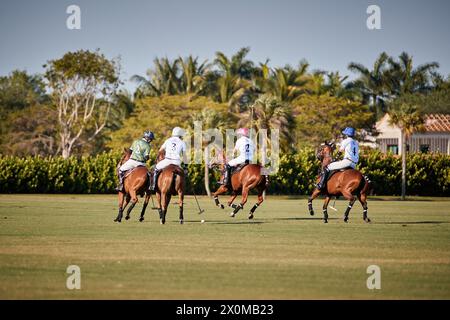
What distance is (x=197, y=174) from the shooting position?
190 ft

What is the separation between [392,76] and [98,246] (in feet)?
269

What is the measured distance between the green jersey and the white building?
208ft

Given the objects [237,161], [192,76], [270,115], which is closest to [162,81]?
[192,76]

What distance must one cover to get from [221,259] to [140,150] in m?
9.79

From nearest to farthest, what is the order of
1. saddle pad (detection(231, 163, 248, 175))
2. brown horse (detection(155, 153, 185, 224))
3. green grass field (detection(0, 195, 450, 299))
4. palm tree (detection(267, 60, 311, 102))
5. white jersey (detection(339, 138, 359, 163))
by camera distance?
1. green grass field (detection(0, 195, 450, 299))
2. brown horse (detection(155, 153, 185, 224))
3. white jersey (detection(339, 138, 359, 163))
4. saddle pad (detection(231, 163, 248, 175))
5. palm tree (detection(267, 60, 311, 102))

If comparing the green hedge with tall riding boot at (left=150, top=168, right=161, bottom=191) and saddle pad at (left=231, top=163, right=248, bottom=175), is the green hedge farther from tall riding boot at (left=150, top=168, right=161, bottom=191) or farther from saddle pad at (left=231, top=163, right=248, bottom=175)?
tall riding boot at (left=150, top=168, right=161, bottom=191)

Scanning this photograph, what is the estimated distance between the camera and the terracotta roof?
3447 inches

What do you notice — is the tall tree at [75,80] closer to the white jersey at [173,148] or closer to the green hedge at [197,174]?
the green hedge at [197,174]

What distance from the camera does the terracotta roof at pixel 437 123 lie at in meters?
87.6

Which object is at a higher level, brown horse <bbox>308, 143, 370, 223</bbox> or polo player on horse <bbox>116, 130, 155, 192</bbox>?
polo player on horse <bbox>116, 130, 155, 192</bbox>

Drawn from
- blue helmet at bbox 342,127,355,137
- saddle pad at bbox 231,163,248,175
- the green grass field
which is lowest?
the green grass field

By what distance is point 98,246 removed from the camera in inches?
684

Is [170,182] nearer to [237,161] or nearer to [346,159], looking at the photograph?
[237,161]

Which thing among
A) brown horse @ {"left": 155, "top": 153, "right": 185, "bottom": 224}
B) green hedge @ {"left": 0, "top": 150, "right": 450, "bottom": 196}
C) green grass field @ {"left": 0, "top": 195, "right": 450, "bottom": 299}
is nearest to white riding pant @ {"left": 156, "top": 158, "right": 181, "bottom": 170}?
brown horse @ {"left": 155, "top": 153, "right": 185, "bottom": 224}
